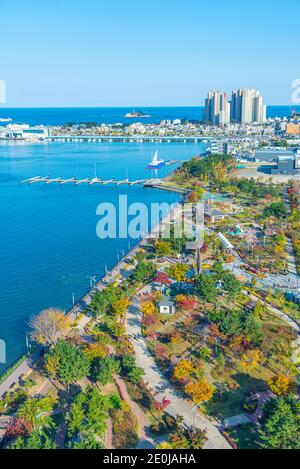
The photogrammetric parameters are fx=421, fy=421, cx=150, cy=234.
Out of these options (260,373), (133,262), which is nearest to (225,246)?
(133,262)

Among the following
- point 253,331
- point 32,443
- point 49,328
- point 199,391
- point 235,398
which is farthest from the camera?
point 49,328

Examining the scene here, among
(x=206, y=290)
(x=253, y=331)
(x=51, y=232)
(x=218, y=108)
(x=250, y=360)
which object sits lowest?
(x=250, y=360)

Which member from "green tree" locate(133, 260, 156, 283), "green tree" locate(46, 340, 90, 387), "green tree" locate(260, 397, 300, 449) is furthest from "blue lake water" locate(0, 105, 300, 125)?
"green tree" locate(260, 397, 300, 449)

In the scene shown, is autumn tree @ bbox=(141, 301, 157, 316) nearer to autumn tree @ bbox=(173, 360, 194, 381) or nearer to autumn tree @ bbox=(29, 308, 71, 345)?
autumn tree @ bbox=(29, 308, 71, 345)

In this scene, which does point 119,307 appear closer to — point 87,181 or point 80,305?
point 80,305

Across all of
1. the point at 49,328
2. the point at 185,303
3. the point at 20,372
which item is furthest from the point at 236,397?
the point at 20,372

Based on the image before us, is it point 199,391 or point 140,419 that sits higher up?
point 199,391
